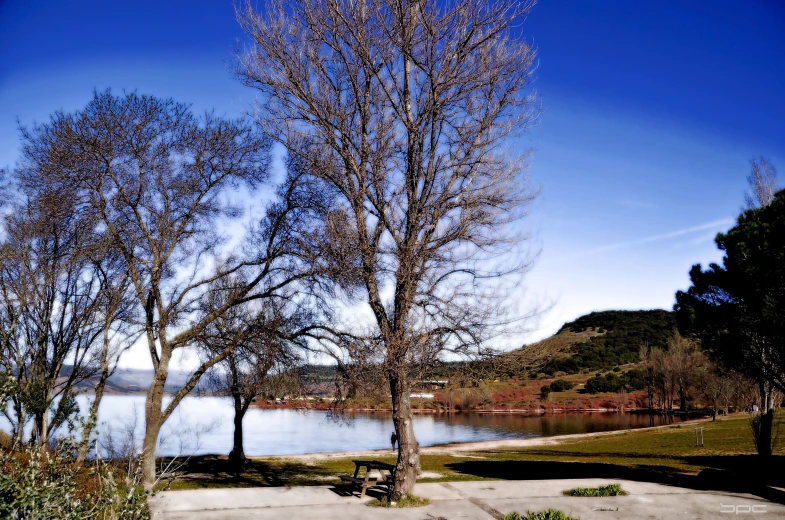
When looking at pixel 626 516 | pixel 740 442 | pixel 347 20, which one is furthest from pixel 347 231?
pixel 740 442

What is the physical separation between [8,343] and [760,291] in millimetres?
19947

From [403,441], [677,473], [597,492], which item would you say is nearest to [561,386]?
[677,473]

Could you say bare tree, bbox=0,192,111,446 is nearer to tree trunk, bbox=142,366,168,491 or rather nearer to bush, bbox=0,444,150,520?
tree trunk, bbox=142,366,168,491

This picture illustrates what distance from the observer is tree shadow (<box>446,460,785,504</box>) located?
13539mm

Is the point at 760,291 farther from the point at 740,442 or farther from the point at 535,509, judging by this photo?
the point at 740,442

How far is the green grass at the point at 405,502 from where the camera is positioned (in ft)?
36.9

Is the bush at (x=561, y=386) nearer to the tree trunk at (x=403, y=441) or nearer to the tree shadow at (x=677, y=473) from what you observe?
the tree shadow at (x=677, y=473)

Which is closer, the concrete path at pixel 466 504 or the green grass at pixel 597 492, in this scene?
the concrete path at pixel 466 504

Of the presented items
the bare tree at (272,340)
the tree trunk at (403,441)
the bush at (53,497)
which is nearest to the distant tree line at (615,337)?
the bare tree at (272,340)

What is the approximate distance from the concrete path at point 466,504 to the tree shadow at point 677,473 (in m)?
1.13

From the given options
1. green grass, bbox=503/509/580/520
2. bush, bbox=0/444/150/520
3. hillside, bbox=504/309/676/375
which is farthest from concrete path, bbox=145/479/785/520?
hillside, bbox=504/309/676/375

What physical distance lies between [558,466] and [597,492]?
8384 mm

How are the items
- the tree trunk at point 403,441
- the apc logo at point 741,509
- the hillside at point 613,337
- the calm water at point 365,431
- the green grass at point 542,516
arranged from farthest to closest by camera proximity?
the hillside at point 613,337 < the calm water at point 365,431 < the tree trunk at point 403,441 < the apc logo at point 741,509 < the green grass at point 542,516

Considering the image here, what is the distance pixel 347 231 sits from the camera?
11.8 meters
